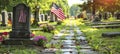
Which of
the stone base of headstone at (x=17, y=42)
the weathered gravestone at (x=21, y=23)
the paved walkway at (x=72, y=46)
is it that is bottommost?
the paved walkway at (x=72, y=46)

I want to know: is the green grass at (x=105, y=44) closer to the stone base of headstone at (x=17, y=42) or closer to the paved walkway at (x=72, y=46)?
the paved walkway at (x=72, y=46)

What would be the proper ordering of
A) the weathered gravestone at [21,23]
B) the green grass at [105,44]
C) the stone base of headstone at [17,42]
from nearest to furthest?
the green grass at [105,44] → the stone base of headstone at [17,42] → the weathered gravestone at [21,23]

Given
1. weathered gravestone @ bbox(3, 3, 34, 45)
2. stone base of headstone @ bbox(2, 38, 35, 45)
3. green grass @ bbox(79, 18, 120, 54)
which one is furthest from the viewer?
weathered gravestone @ bbox(3, 3, 34, 45)

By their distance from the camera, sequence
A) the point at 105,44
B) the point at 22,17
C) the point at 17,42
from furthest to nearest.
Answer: the point at 22,17
the point at 17,42
the point at 105,44

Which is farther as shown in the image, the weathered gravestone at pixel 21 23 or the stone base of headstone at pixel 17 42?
the weathered gravestone at pixel 21 23

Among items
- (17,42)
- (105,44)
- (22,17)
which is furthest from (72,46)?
(22,17)

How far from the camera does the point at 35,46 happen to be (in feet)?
53.3

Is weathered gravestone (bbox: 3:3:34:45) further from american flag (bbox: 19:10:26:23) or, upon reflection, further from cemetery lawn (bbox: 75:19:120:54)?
cemetery lawn (bbox: 75:19:120:54)

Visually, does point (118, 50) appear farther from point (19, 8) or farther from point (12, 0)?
point (12, 0)

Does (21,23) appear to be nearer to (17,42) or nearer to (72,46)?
(17,42)

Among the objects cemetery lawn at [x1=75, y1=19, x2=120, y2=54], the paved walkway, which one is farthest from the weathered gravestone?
cemetery lawn at [x1=75, y1=19, x2=120, y2=54]

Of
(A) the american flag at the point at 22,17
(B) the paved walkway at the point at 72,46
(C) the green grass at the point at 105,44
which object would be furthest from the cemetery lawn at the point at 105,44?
(A) the american flag at the point at 22,17

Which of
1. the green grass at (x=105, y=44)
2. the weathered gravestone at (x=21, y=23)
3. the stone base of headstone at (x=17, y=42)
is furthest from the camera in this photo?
the weathered gravestone at (x=21, y=23)

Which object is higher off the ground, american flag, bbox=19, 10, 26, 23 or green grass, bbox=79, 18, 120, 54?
american flag, bbox=19, 10, 26, 23
